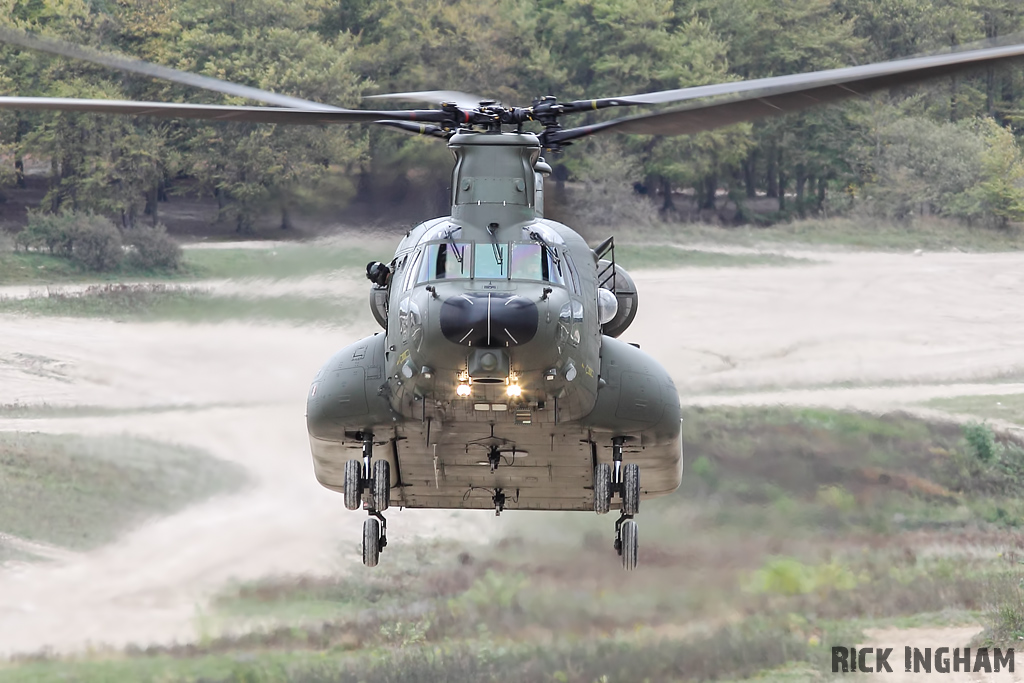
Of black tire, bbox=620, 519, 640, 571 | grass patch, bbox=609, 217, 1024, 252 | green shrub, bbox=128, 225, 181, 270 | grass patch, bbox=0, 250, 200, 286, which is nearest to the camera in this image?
black tire, bbox=620, 519, 640, 571

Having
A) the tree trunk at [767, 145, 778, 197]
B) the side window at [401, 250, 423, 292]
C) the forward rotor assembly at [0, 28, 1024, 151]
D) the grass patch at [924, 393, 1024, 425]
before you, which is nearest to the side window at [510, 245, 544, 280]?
the side window at [401, 250, 423, 292]

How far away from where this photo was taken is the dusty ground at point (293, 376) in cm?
2391

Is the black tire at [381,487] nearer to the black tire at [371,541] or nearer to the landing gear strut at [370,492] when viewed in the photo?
the landing gear strut at [370,492]

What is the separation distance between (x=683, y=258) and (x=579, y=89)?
40.5ft

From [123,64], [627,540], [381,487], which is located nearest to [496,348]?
[381,487]

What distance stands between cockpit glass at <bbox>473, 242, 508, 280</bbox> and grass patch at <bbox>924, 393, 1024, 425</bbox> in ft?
51.0

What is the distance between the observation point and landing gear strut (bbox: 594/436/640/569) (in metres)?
16.2

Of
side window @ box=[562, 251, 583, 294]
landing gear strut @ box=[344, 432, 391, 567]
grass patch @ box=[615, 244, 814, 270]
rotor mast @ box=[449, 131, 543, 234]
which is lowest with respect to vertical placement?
landing gear strut @ box=[344, 432, 391, 567]

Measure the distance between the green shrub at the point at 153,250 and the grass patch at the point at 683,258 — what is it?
8613 millimetres

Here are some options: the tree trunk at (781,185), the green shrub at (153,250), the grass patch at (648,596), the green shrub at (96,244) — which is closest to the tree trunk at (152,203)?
the green shrub at (96,244)

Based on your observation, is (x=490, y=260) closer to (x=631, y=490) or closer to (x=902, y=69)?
(x=631, y=490)

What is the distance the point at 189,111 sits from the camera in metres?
14.9

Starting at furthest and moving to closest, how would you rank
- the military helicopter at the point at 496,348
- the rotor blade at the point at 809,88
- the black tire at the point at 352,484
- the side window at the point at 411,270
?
the black tire at the point at 352,484 → the side window at the point at 411,270 → the military helicopter at the point at 496,348 → the rotor blade at the point at 809,88

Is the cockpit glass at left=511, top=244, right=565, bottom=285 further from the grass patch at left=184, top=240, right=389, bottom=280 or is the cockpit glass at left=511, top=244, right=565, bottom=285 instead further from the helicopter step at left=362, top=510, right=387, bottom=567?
the grass patch at left=184, top=240, right=389, bottom=280
